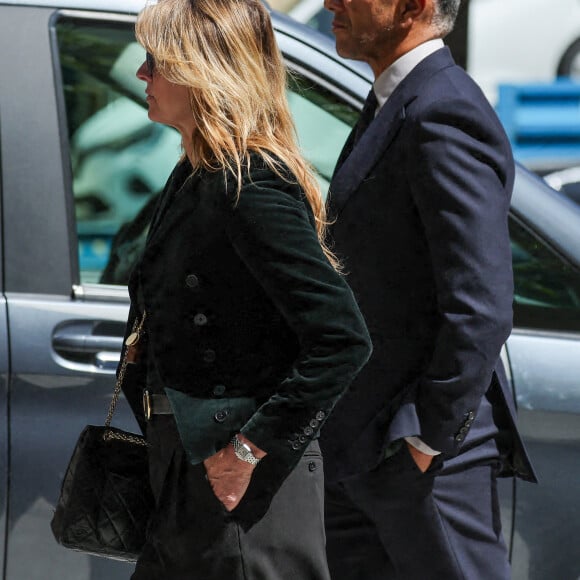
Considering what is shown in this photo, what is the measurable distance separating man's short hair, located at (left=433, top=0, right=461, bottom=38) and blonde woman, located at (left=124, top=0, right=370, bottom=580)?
46 cm

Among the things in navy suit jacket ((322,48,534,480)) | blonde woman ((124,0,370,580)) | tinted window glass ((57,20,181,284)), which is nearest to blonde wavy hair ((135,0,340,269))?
blonde woman ((124,0,370,580))

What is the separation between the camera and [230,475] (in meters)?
1.68

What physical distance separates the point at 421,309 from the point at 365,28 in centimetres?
51

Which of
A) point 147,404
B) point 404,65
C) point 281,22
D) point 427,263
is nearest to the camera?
point 147,404

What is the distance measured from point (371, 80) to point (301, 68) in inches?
6.1

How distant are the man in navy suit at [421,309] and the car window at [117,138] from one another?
511 mm

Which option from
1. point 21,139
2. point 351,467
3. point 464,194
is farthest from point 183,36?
point 21,139

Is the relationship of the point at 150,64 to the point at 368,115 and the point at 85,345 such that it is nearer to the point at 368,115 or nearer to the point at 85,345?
the point at 368,115

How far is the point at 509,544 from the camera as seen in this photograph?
2512 mm

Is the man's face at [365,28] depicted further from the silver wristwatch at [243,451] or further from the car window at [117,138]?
the silver wristwatch at [243,451]

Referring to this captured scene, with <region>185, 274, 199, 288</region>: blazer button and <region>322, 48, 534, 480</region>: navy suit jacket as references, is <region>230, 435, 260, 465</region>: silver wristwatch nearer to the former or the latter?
<region>185, 274, 199, 288</region>: blazer button

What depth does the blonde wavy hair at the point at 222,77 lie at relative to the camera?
1.69m

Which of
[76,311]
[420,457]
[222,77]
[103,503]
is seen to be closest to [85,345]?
[76,311]

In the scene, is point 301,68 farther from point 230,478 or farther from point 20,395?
point 230,478
